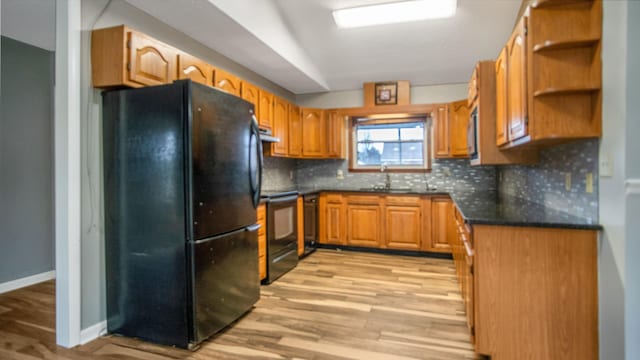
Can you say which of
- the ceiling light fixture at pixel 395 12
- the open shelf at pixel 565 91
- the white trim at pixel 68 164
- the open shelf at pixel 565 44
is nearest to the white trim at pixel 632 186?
the open shelf at pixel 565 91

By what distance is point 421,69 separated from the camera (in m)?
4.55

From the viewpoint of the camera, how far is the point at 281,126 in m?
4.41

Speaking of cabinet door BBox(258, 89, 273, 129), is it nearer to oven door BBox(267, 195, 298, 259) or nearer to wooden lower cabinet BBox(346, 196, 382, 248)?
oven door BBox(267, 195, 298, 259)

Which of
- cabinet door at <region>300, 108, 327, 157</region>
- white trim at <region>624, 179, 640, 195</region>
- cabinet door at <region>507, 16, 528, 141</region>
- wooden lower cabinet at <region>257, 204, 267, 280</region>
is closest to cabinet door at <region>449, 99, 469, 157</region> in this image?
cabinet door at <region>300, 108, 327, 157</region>

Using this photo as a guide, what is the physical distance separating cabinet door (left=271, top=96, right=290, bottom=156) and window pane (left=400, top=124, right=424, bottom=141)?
1.82 meters

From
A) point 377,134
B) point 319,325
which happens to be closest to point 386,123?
point 377,134

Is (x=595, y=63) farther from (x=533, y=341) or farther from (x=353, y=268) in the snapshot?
(x=353, y=268)

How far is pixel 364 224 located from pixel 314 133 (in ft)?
5.14

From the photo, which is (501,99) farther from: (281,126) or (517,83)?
(281,126)

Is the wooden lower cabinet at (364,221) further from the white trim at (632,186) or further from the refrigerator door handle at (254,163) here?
the white trim at (632,186)

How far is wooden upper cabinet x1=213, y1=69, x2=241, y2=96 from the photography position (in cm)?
302

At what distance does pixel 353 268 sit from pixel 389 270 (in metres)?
0.42

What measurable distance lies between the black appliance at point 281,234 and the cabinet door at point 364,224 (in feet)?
3.19

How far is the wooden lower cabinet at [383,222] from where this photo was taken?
4.38 m
